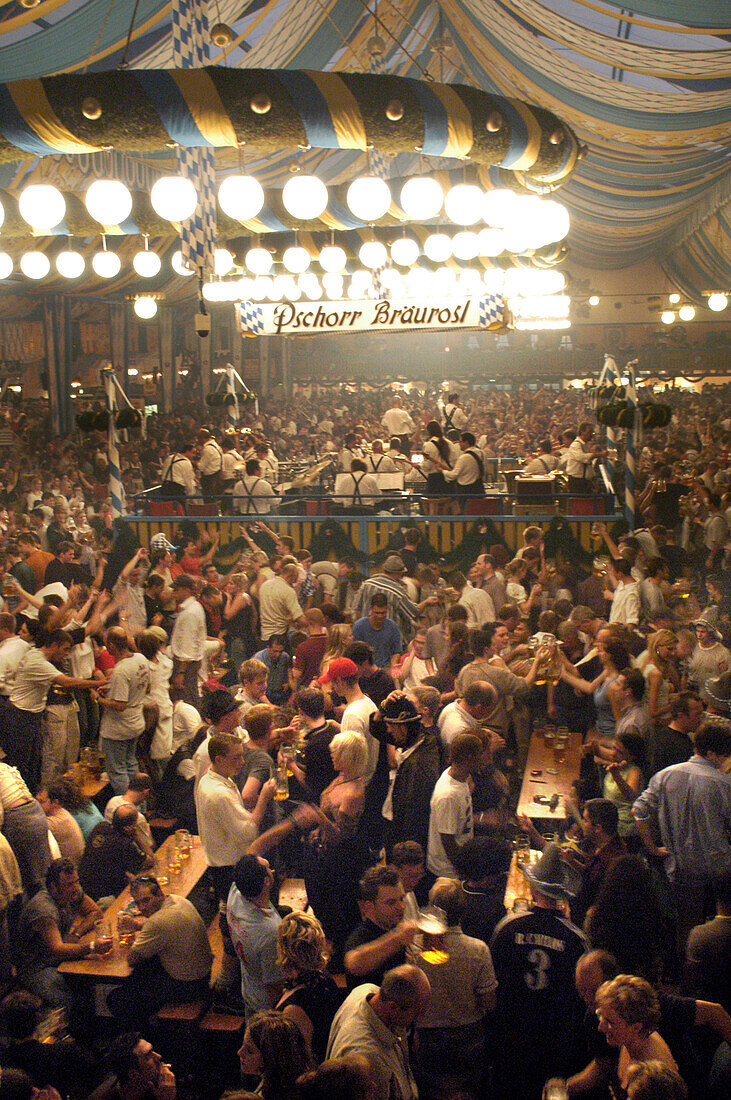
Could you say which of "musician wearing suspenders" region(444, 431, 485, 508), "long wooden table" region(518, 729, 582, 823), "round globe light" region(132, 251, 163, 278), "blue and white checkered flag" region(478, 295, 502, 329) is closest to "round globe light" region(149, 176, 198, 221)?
"long wooden table" region(518, 729, 582, 823)

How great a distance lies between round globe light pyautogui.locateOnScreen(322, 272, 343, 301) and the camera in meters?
11.4

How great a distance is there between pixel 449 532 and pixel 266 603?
10.6ft

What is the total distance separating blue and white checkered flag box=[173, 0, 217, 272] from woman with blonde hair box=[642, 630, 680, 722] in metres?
3.55

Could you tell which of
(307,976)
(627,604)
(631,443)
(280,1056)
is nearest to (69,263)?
(631,443)

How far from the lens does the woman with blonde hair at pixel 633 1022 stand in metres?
2.61

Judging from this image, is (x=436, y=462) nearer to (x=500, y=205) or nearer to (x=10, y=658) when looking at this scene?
(x=500, y=205)

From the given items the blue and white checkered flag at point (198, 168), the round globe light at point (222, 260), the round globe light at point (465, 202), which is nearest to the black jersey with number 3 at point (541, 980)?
the round globe light at point (465, 202)

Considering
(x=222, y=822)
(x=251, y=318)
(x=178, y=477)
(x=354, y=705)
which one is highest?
(x=251, y=318)

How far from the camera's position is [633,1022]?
2.61 meters

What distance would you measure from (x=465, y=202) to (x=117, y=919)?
415cm

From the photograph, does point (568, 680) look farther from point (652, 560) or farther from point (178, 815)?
point (178, 815)

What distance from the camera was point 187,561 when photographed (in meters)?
7.91

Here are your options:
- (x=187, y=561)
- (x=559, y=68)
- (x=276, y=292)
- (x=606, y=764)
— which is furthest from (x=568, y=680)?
(x=276, y=292)

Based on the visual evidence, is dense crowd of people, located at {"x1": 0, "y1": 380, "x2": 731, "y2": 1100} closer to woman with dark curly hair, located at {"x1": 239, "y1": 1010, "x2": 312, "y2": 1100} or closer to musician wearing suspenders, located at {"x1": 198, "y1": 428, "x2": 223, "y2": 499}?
woman with dark curly hair, located at {"x1": 239, "y1": 1010, "x2": 312, "y2": 1100}
